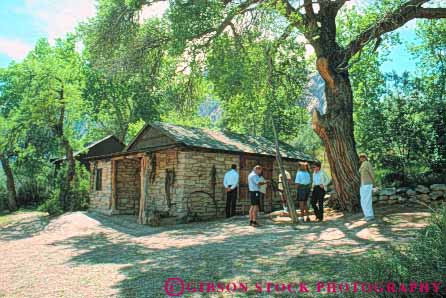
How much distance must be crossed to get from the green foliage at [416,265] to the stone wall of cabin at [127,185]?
1375cm

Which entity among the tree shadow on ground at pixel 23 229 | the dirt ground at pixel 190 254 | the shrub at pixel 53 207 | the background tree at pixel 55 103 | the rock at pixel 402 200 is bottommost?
the tree shadow on ground at pixel 23 229

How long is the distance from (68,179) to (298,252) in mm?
15493

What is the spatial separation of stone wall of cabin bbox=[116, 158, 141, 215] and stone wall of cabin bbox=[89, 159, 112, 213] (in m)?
0.58

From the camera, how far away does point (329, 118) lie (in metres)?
11.6

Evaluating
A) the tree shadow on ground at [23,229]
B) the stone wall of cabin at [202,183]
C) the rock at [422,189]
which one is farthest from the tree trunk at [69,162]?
the rock at [422,189]

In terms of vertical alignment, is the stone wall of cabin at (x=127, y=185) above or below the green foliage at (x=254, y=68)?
below

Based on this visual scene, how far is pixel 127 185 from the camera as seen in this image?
653 inches

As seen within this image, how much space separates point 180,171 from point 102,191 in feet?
19.6

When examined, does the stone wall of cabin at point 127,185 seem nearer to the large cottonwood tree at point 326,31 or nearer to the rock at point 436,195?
the large cottonwood tree at point 326,31

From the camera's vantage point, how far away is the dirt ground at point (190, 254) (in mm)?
5109

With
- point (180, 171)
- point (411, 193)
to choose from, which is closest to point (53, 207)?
point (180, 171)

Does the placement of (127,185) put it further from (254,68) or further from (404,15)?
(404,15)

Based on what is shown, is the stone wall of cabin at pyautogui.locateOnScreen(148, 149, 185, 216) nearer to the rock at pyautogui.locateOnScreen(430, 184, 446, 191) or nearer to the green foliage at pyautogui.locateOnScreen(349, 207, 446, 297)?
the rock at pyautogui.locateOnScreen(430, 184, 446, 191)

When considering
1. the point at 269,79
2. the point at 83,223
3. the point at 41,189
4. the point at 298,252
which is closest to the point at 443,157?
the point at 269,79
